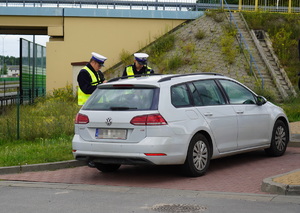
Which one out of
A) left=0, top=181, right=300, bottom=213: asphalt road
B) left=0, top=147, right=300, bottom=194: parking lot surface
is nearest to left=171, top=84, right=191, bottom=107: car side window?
left=0, top=147, right=300, bottom=194: parking lot surface

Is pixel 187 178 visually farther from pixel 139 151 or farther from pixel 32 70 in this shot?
pixel 32 70

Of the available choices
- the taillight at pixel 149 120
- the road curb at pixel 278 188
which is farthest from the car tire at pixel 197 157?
the road curb at pixel 278 188

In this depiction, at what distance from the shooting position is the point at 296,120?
59.4ft

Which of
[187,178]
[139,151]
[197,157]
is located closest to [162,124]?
[139,151]

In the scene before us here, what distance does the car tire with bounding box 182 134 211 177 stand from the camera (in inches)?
377

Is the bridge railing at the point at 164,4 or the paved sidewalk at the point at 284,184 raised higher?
the bridge railing at the point at 164,4

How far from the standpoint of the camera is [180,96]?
9.88 meters

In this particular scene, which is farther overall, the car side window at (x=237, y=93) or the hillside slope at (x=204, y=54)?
the hillside slope at (x=204, y=54)

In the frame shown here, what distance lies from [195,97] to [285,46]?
61.0 feet

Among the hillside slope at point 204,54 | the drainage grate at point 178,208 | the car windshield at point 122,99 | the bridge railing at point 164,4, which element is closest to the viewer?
the drainage grate at point 178,208

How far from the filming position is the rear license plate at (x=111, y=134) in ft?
30.6

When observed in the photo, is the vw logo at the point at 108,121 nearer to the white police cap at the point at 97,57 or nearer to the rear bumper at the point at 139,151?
the rear bumper at the point at 139,151

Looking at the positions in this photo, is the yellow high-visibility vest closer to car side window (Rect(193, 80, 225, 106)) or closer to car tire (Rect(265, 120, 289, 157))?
car side window (Rect(193, 80, 225, 106))

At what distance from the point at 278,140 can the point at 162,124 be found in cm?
348
